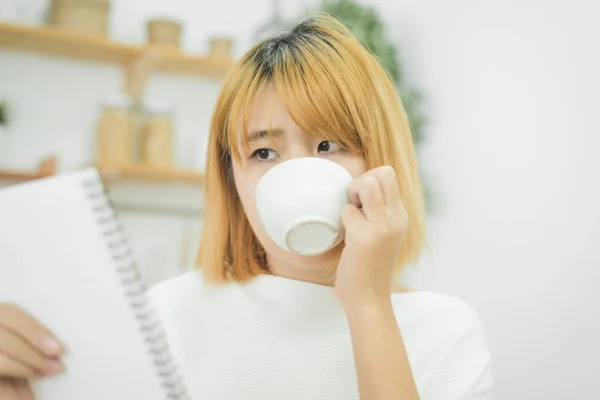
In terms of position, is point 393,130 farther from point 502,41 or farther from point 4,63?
point 4,63

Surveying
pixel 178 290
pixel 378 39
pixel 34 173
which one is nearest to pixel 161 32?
pixel 34 173

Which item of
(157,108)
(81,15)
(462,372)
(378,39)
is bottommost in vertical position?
(462,372)

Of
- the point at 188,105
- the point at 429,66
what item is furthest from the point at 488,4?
the point at 188,105

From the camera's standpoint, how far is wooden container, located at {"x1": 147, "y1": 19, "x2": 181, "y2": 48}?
7.19ft

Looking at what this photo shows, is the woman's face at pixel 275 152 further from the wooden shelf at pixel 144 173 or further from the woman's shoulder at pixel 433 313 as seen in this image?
the wooden shelf at pixel 144 173

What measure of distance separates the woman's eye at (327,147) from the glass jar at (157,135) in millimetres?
1497

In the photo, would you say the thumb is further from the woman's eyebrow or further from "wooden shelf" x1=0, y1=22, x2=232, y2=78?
"wooden shelf" x1=0, y1=22, x2=232, y2=78

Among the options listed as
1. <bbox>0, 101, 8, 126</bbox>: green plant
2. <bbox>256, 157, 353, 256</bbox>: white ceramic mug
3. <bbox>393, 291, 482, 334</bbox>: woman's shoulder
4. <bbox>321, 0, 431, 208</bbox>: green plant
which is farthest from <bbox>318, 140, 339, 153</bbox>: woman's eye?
<bbox>0, 101, 8, 126</bbox>: green plant

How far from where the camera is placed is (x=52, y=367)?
454 mm

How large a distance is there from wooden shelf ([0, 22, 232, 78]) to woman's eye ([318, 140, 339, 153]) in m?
1.57

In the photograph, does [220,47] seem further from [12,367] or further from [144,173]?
[12,367]

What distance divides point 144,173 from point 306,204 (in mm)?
1591

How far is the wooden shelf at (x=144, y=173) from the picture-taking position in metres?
2.06

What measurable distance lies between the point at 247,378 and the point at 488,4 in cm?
163
